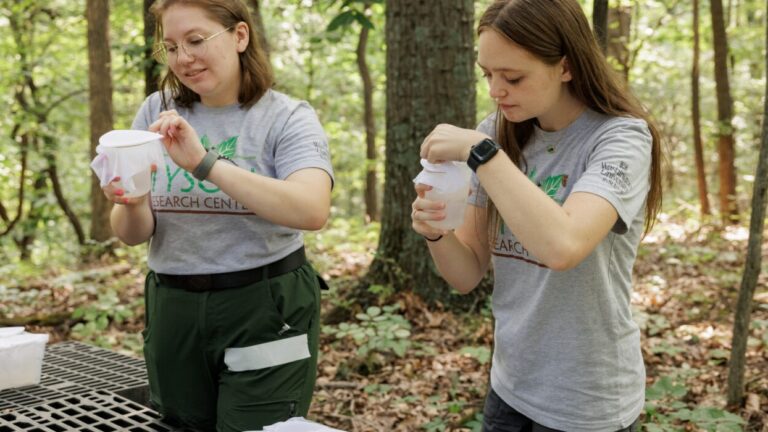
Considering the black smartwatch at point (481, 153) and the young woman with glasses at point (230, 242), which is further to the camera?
the young woman with glasses at point (230, 242)

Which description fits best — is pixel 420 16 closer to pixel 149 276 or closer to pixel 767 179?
pixel 767 179

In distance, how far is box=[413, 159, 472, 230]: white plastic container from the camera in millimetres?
1655

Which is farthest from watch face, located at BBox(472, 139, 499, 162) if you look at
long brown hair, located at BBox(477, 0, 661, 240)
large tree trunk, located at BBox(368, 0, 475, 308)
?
large tree trunk, located at BBox(368, 0, 475, 308)

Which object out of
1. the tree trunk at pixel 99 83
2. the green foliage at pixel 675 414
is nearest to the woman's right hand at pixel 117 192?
the green foliage at pixel 675 414

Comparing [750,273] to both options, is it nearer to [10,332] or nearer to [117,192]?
[117,192]

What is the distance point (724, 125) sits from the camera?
9.80 metres

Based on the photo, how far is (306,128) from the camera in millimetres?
2145

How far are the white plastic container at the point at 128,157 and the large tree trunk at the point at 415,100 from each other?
312 cm

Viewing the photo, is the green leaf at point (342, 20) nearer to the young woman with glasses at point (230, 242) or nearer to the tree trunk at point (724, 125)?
the young woman with glasses at point (230, 242)

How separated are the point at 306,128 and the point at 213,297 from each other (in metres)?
0.59

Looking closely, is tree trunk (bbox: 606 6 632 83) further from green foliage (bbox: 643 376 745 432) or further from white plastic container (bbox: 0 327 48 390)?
white plastic container (bbox: 0 327 48 390)

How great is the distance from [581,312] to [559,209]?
0.33 meters

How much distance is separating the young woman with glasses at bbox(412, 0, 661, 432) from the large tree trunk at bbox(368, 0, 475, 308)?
3.09m

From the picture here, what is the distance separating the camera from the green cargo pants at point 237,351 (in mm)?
2105
